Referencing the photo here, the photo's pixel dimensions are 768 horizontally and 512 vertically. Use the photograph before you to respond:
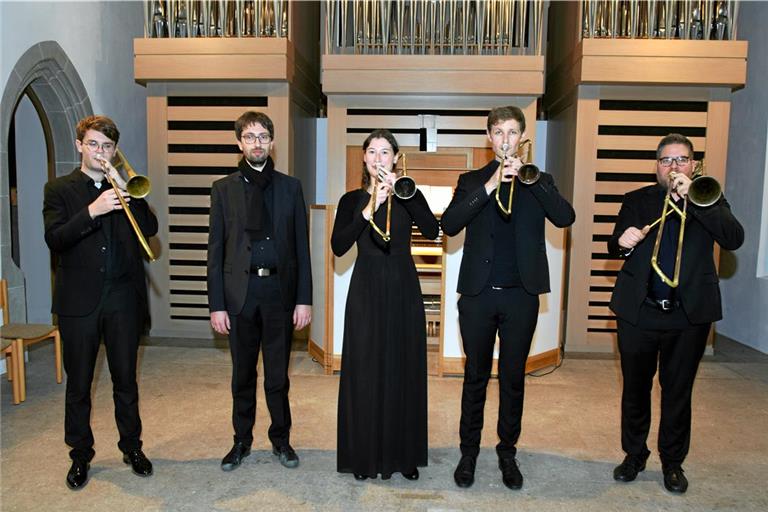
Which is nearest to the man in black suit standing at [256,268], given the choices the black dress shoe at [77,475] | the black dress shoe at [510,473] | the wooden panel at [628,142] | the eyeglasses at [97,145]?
the eyeglasses at [97,145]

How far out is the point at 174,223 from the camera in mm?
6500

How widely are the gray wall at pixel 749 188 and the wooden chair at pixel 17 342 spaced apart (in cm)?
657

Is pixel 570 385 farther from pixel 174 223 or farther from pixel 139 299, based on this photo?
pixel 174 223

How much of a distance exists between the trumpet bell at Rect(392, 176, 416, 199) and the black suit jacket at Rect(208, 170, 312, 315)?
739 millimetres

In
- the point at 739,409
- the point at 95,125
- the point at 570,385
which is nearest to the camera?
the point at 95,125

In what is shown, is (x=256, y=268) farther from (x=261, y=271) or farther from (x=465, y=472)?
(x=465, y=472)

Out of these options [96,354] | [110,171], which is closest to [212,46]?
[110,171]

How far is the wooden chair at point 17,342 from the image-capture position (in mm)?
4230

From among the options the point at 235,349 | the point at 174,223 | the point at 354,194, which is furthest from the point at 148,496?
the point at 174,223

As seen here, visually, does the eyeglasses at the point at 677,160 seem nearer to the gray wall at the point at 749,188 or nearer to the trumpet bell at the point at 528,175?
the trumpet bell at the point at 528,175

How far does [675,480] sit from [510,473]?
2.72 feet

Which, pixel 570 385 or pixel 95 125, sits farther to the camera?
pixel 570 385

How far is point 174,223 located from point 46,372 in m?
2.05

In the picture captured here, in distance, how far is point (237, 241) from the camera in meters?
3.12
